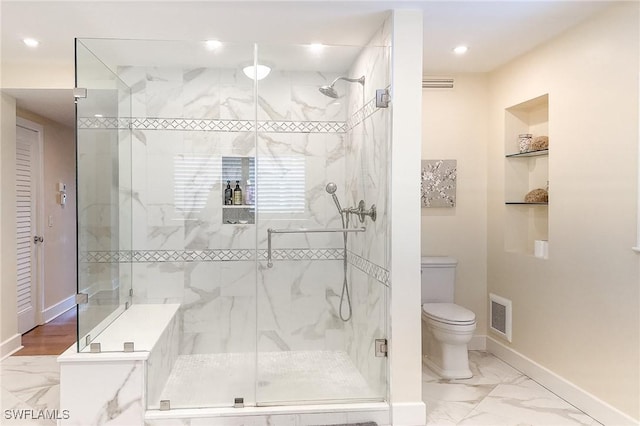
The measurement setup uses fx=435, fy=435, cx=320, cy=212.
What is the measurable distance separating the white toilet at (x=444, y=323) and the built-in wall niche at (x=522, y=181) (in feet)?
1.88

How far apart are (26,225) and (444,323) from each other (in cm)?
429

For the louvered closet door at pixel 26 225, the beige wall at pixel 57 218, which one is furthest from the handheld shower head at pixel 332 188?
the beige wall at pixel 57 218

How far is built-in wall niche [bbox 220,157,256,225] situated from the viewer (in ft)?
8.98

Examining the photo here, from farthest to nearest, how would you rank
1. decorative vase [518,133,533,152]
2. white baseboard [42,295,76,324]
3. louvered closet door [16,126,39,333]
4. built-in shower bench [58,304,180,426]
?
white baseboard [42,295,76,324] → louvered closet door [16,126,39,333] → decorative vase [518,133,533,152] → built-in shower bench [58,304,180,426]

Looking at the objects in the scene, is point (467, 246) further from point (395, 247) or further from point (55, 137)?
point (55, 137)

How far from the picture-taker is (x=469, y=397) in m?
2.91

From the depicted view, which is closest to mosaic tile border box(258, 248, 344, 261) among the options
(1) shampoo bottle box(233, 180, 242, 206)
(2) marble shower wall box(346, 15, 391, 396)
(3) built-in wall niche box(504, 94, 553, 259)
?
(2) marble shower wall box(346, 15, 391, 396)

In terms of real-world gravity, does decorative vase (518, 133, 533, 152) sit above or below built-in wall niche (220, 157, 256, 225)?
above

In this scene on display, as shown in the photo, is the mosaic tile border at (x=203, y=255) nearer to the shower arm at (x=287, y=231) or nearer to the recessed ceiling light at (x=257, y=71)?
the shower arm at (x=287, y=231)

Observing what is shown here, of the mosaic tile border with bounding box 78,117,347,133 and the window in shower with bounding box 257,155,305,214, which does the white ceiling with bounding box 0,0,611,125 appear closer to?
the mosaic tile border with bounding box 78,117,347,133

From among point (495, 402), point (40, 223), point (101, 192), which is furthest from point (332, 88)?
point (40, 223)

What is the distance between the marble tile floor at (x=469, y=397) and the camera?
2.61 metres

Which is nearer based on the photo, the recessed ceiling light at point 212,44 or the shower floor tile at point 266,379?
the shower floor tile at point 266,379

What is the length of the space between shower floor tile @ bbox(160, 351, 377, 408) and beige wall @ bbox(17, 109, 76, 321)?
10.4 ft
